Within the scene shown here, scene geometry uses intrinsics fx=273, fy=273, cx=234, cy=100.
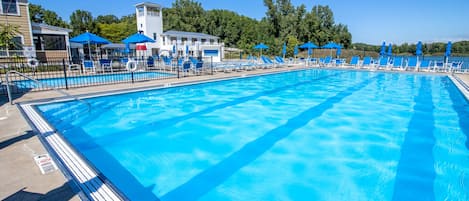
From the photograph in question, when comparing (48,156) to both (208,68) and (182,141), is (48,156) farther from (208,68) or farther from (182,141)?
(208,68)

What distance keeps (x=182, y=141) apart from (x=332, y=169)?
8.76 feet

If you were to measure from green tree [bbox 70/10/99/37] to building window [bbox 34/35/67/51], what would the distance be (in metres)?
23.1

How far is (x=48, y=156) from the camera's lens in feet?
10.7

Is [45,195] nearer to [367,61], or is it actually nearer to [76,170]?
[76,170]

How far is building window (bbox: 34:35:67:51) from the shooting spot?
1869 cm

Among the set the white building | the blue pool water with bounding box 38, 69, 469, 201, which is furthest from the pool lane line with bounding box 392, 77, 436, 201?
the white building

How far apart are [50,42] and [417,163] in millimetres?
22065

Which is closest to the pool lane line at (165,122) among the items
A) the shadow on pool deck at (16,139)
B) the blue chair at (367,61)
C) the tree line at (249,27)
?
the shadow on pool deck at (16,139)

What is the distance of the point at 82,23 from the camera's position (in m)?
42.1

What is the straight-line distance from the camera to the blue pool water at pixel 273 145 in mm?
3520

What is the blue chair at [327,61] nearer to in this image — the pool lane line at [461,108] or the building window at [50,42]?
the pool lane line at [461,108]

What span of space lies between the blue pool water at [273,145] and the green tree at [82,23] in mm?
37442

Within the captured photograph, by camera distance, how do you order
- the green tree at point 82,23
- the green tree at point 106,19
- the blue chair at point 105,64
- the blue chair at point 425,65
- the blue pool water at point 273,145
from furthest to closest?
the green tree at point 106,19, the green tree at point 82,23, the blue chair at point 425,65, the blue chair at point 105,64, the blue pool water at point 273,145

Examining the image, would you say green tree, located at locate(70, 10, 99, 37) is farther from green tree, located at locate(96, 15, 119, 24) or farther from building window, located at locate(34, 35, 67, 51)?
building window, located at locate(34, 35, 67, 51)
